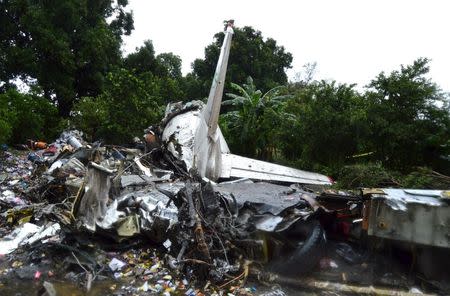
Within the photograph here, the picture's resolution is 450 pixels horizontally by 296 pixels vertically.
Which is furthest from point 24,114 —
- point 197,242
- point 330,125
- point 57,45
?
point 197,242

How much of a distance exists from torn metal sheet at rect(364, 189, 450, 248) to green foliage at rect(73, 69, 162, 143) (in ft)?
40.8

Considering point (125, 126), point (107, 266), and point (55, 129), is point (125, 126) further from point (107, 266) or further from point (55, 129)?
point (107, 266)

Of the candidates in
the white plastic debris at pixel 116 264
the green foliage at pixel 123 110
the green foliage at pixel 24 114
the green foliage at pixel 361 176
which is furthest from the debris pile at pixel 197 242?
the green foliage at pixel 24 114

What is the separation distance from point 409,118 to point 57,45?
17.4 meters

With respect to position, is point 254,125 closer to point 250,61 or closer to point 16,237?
point 250,61

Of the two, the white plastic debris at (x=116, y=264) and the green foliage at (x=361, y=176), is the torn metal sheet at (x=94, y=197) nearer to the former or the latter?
the white plastic debris at (x=116, y=264)

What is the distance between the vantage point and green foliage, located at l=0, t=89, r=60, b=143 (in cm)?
1459

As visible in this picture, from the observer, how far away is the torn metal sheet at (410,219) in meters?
4.18

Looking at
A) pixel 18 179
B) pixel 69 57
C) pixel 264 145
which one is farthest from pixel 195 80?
pixel 18 179

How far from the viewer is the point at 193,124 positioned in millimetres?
11188

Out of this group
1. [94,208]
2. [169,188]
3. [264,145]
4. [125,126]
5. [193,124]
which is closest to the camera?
[94,208]

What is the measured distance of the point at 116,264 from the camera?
4574 millimetres

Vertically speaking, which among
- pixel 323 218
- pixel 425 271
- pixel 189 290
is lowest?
pixel 189 290

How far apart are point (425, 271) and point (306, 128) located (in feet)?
30.9
